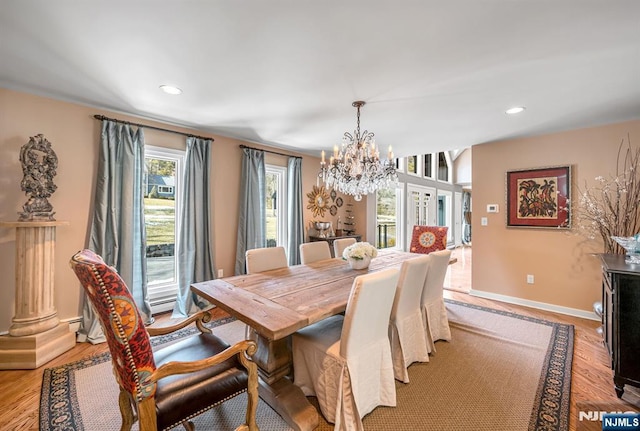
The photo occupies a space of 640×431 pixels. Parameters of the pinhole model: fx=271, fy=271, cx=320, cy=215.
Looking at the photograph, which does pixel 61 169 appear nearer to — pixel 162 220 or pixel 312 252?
pixel 162 220

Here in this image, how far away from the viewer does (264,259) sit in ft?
8.76

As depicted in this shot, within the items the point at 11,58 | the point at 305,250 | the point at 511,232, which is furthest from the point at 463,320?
the point at 11,58

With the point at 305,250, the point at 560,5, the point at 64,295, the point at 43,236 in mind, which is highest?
the point at 560,5

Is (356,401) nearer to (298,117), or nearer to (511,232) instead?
(298,117)

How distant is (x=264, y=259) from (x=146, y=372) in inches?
61.4

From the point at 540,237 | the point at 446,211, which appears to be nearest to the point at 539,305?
the point at 540,237

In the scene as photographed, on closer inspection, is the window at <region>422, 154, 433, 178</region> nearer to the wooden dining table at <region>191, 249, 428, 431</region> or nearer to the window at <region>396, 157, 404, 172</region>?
the window at <region>396, 157, 404, 172</region>

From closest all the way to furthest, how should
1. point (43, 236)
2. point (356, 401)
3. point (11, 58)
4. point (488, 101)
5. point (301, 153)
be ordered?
1. point (356, 401)
2. point (11, 58)
3. point (43, 236)
4. point (488, 101)
5. point (301, 153)

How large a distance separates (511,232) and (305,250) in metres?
3.02

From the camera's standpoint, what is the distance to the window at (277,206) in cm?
459

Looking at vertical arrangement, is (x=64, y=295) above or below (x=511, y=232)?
below

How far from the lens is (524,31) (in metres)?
1.59

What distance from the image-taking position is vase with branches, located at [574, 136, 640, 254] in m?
3.05

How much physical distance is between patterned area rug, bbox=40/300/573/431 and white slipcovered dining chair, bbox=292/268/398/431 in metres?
0.14
